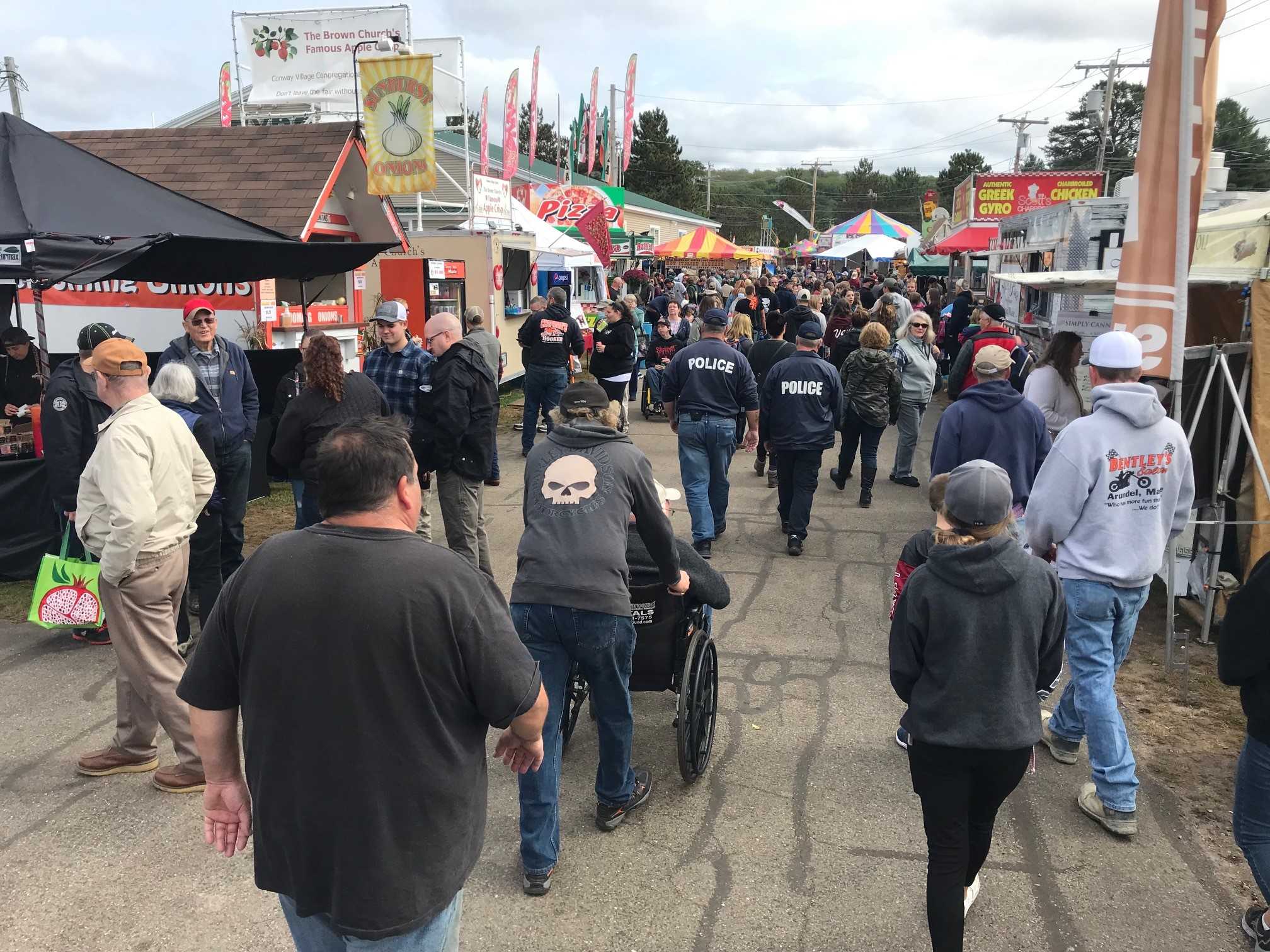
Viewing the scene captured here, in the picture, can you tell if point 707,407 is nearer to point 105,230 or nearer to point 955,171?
point 105,230

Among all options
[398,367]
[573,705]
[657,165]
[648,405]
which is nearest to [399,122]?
[398,367]

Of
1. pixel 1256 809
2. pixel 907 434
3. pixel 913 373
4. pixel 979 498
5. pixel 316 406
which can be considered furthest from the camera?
pixel 907 434

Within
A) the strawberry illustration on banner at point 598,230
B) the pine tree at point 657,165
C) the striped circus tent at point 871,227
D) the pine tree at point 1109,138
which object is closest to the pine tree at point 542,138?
the pine tree at point 657,165

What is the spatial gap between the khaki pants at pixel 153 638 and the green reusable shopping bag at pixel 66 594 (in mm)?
1062

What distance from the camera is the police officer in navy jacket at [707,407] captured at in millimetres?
7027

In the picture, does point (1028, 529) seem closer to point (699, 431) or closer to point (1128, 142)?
point (699, 431)

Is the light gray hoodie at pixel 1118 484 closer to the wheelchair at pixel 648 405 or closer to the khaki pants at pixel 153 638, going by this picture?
the khaki pants at pixel 153 638

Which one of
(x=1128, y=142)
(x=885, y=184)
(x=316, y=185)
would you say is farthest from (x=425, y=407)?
(x=885, y=184)

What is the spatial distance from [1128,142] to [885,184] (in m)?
45.6

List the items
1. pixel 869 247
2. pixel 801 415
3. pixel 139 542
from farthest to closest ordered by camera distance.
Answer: pixel 869 247 < pixel 801 415 < pixel 139 542

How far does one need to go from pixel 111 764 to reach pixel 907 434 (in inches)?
299

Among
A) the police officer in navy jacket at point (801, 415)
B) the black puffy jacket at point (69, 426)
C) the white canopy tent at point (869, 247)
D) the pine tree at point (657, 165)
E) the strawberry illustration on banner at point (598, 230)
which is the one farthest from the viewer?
the pine tree at point (657, 165)

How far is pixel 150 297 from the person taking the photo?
927 cm

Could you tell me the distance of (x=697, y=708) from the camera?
3.96m
